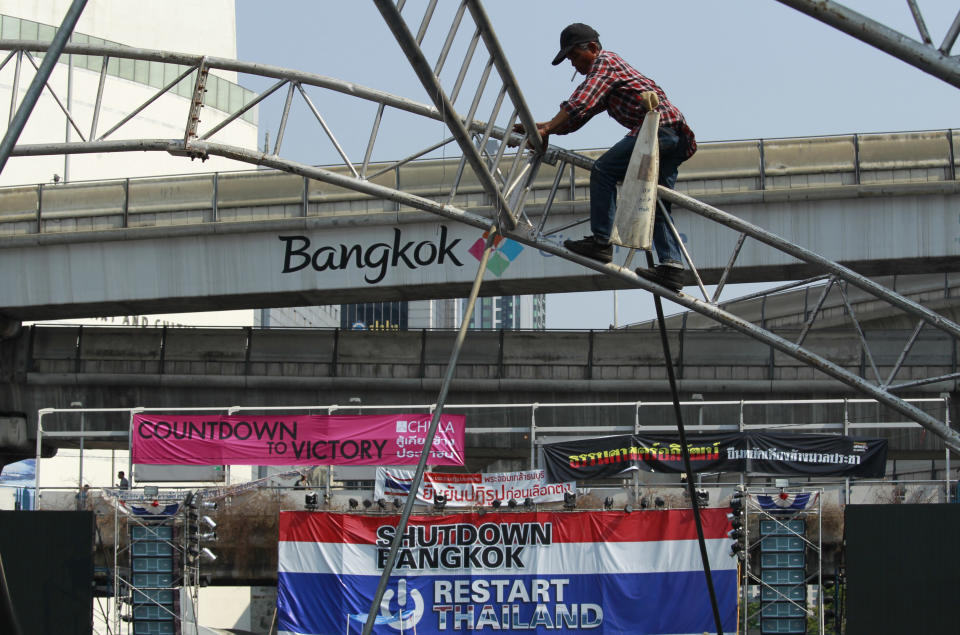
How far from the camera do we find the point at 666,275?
8.41 meters


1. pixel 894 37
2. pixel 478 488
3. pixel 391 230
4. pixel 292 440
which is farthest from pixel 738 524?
pixel 894 37

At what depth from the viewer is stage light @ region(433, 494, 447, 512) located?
2069 centimetres

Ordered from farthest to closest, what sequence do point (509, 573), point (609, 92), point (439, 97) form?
1. point (509, 573)
2. point (609, 92)
3. point (439, 97)

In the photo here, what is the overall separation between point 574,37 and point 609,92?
49 cm

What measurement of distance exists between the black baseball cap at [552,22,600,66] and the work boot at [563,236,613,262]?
4.09ft

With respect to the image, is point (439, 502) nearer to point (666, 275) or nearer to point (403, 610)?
point (403, 610)

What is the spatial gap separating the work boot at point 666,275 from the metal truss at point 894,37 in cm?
284

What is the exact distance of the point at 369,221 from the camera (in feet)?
76.4

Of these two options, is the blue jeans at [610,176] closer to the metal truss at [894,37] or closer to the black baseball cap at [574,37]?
the black baseball cap at [574,37]

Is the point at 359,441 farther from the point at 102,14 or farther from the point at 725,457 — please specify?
the point at 102,14

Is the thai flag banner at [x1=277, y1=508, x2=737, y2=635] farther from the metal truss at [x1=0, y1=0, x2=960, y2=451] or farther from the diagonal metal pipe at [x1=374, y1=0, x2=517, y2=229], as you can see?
the diagonal metal pipe at [x1=374, y1=0, x2=517, y2=229]

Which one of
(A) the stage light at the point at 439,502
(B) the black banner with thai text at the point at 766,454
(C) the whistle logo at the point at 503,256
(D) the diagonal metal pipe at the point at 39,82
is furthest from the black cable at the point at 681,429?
(C) the whistle logo at the point at 503,256

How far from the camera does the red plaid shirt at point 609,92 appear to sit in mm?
7992

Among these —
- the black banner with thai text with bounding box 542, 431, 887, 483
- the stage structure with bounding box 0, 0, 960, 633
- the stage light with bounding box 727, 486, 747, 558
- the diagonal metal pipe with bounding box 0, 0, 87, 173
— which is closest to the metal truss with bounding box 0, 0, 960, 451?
the stage structure with bounding box 0, 0, 960, 633
